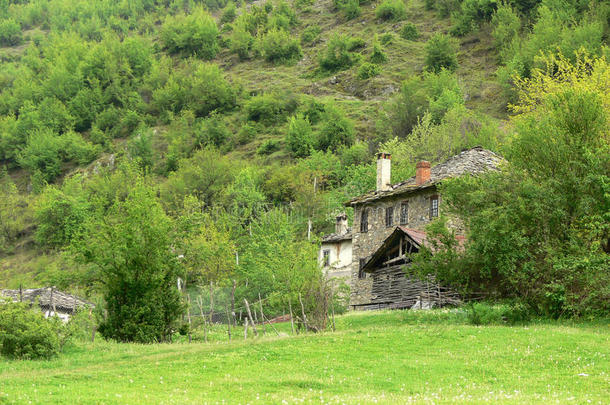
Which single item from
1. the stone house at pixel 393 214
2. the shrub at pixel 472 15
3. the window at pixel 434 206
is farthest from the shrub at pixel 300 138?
the window at pixel 434 206

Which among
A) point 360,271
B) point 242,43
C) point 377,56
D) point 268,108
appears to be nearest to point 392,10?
point 377,56

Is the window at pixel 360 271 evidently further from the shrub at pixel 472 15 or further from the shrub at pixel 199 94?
the shrub at pixel 472 15

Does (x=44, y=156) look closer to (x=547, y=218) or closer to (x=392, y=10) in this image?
(x=392, y=10)

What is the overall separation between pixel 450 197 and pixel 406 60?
11312cm

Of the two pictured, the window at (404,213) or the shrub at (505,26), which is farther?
the shrub at (505,26)

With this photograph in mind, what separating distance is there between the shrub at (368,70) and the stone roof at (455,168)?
291 feet

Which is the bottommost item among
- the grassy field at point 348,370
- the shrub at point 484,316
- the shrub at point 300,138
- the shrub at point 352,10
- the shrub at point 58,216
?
the grassy field at point 348,370

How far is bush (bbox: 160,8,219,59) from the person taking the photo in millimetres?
185125

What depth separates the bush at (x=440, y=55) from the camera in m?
130

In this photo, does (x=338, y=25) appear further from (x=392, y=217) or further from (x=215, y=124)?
(x=392, y=217)

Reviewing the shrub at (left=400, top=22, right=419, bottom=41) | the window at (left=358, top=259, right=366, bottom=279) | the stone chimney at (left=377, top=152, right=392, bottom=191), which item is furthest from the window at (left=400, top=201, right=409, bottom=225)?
the shrub at (left=400, top=22, right=419, bottom=41)

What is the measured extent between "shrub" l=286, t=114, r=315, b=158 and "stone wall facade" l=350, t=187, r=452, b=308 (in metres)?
55.3

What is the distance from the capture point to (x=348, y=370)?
2183 centimetres

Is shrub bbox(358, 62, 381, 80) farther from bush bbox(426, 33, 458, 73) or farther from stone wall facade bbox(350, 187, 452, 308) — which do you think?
stone wall facade bbox(350, 187, 452, 308)
